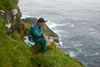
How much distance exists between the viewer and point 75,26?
285ft

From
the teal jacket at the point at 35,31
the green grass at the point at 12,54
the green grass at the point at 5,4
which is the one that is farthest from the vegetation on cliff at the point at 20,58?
the green grass at the point at 5,4

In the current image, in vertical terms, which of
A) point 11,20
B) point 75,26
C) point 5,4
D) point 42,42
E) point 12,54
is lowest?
point 75,26

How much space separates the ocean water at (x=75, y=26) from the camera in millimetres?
58281

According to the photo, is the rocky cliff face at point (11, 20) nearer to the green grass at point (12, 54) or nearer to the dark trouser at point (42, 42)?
the dark trouser at point (42, 42)

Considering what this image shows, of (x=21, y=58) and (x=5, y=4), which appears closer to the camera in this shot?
(x=21, y=58)

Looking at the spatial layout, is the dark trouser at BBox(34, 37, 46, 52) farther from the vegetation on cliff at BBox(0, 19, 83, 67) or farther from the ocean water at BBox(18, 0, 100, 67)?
the ocean water at BBox(18, 0, 100, 67)

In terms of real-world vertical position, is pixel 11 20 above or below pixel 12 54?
below

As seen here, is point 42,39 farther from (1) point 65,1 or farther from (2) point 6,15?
(1) point 65,1

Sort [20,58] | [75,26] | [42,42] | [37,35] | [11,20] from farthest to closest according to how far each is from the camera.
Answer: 1. [75,26]
2. [11,20]
3. [42,42]
4. [37,35]
5. [20,58]

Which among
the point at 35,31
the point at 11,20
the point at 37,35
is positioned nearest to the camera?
the point at 35,31

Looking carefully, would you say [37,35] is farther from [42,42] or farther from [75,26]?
[75,26]

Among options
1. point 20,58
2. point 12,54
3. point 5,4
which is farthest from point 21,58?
point 5,4

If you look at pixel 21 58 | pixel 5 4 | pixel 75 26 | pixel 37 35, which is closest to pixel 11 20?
pixel 5 4

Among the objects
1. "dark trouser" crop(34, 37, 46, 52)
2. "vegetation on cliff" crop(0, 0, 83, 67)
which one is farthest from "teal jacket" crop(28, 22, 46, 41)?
"vegetation on cliff" crop(0, 0, 83, 67)
